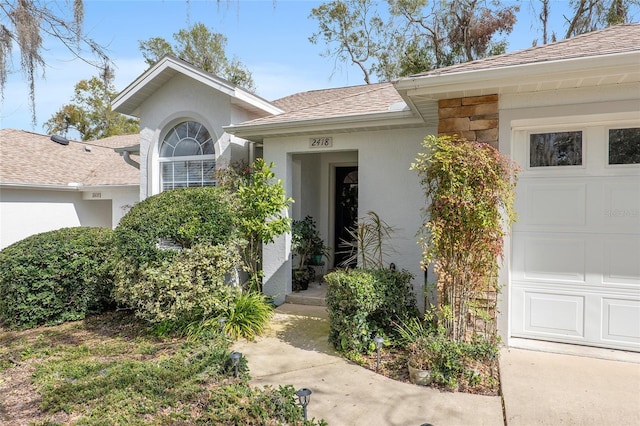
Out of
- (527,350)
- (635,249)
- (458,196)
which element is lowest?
(527,350)

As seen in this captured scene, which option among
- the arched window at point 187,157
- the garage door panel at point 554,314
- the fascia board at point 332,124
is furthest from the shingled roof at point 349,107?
the garage door panel at point 554,314

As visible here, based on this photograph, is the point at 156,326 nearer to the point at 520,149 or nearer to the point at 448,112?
the point at 448,112

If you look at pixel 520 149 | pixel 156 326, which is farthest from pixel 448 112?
pixel 156 326

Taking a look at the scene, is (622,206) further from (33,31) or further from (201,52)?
(201,52)

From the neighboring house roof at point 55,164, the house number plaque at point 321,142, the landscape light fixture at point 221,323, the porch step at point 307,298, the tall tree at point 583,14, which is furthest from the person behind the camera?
the tall tree at point 583,14

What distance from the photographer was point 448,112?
5.12 m

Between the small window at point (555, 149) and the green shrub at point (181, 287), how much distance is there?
4.85 meters

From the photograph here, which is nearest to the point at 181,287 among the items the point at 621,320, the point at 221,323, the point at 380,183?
the point at 221,323

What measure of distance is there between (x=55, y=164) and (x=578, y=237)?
1642 cm

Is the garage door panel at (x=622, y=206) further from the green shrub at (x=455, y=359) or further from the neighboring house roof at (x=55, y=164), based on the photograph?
the neighboring house roof at (x=55, y=164)

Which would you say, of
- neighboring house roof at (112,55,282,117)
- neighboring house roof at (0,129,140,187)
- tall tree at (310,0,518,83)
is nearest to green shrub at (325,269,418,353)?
neighboring house roof at (112,55,282,117)

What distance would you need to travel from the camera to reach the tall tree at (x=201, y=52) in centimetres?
2559

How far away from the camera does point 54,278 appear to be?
273 inches

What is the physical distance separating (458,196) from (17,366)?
6.23 m
